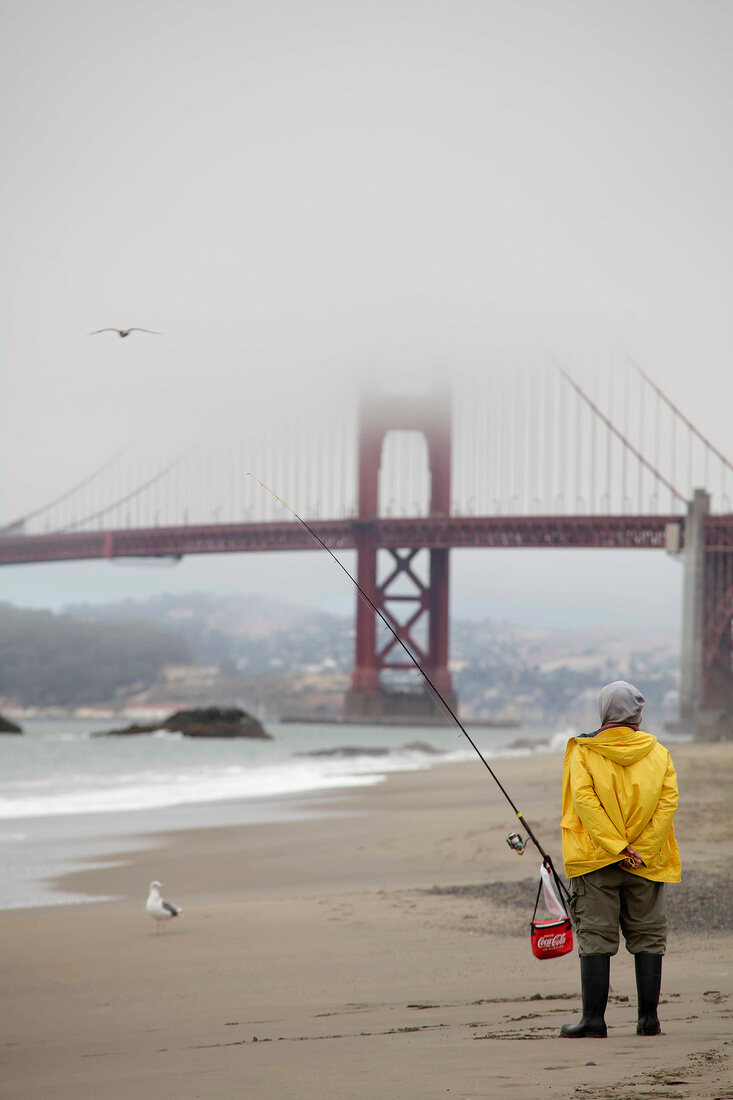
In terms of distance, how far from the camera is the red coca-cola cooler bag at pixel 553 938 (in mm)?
3227

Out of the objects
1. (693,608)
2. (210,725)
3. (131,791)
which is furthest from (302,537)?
(131,791)

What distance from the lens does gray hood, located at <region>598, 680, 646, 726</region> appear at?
3.20 metres

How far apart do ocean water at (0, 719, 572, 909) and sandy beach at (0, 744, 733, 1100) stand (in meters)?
0.87

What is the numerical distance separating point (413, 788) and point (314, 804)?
2.56 m

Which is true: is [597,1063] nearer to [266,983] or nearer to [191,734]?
[266,983]

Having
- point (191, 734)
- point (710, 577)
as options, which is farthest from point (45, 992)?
point (191, 734)

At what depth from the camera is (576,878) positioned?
10.5 ft

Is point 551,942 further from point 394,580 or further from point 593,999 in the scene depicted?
point 394,580

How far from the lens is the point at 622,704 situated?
10.5 feet

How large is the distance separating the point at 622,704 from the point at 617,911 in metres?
0.48

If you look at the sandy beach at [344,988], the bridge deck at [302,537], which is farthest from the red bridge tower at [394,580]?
the sandy beach at [344,988]

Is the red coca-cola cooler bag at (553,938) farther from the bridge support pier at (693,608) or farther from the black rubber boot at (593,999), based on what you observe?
the bridge support pier at (693,608)

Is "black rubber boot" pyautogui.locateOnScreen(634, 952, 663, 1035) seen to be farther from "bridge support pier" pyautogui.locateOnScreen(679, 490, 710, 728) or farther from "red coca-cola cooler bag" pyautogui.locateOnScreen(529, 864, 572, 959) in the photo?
"bridge support pier" pyautogui.locateOnScreen(679, 490, 710, 728)

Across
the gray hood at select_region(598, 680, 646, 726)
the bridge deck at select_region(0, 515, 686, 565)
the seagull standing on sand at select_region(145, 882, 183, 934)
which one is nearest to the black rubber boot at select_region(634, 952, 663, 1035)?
the gray hood at select_region(598, 680, 646, 726)
